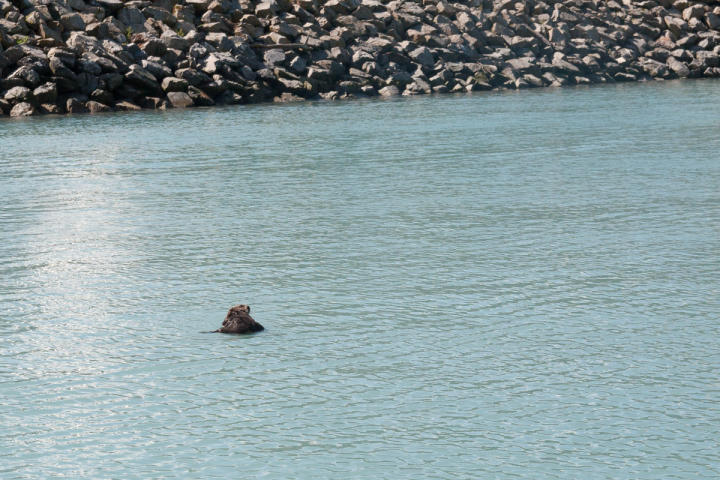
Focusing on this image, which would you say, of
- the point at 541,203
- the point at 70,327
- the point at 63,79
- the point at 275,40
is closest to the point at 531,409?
the point at 70,327

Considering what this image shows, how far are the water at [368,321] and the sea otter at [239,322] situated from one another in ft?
0.23

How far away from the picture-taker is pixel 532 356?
20.8 ft

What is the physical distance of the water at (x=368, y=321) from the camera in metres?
5.07

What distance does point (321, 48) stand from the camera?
34.3 metres

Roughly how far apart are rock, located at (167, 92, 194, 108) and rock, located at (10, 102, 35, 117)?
3808 mm

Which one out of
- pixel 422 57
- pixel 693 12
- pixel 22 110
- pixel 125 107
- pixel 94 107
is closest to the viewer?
pixel 22 110

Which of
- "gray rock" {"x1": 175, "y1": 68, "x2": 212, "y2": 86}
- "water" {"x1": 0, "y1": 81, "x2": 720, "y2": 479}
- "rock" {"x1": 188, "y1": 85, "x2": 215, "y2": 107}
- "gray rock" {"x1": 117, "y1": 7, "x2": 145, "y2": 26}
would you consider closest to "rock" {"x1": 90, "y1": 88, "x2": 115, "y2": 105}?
"gray rock" {"x1": 175, "y1": 68, "x2": 212, "y2": 86}

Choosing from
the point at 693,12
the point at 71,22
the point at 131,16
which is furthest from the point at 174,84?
the point at 693,12

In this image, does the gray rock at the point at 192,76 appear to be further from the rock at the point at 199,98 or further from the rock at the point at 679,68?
the rock at the point at 679,68

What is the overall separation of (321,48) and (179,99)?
19.5ft

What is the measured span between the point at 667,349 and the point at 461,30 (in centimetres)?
3288

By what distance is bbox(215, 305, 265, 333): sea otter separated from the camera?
22.7 ft

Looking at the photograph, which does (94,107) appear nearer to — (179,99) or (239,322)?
(179,99)

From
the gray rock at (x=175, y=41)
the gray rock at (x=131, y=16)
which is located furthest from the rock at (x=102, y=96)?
the gray rock at (x=131, y=16)
